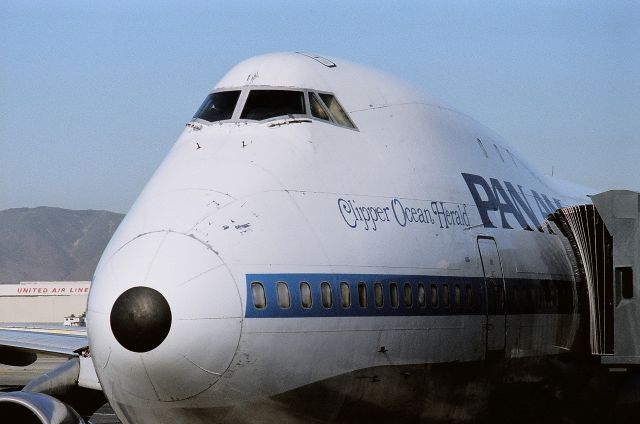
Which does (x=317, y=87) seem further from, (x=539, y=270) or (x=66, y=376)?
(x=66, y=376)

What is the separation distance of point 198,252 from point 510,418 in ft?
21.7

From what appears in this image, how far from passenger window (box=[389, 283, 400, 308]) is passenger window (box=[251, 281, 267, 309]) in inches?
79.8

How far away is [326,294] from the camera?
12.8 meters

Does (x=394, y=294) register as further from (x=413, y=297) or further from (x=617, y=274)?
(x=617, y=274)

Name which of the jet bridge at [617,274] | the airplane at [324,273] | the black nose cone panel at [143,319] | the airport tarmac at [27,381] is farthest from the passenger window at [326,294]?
the airport tarmac at [27,381]

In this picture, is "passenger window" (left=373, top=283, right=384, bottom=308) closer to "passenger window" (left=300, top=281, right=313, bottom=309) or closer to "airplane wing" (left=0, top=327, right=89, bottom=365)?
"passenger window" (left=300, top=281, right=313, bottom=309)

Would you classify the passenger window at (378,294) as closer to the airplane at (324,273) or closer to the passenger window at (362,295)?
the airplane at (324,273)

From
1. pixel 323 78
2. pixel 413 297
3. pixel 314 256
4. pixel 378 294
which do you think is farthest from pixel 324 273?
pixel 323 78

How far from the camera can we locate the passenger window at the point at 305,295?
496 inches

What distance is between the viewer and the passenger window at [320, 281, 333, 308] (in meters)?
12.8

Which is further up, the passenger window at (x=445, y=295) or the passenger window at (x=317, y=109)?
the passenger window at (x=317, y=109)

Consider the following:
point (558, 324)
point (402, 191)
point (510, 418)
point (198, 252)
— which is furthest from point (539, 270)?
point (198, 252)

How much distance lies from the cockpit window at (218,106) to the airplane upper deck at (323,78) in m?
0.15

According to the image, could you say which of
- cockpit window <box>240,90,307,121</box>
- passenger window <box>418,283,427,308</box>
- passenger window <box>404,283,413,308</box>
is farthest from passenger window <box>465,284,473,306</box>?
cockpit window <box>240,90,307,121</box>
